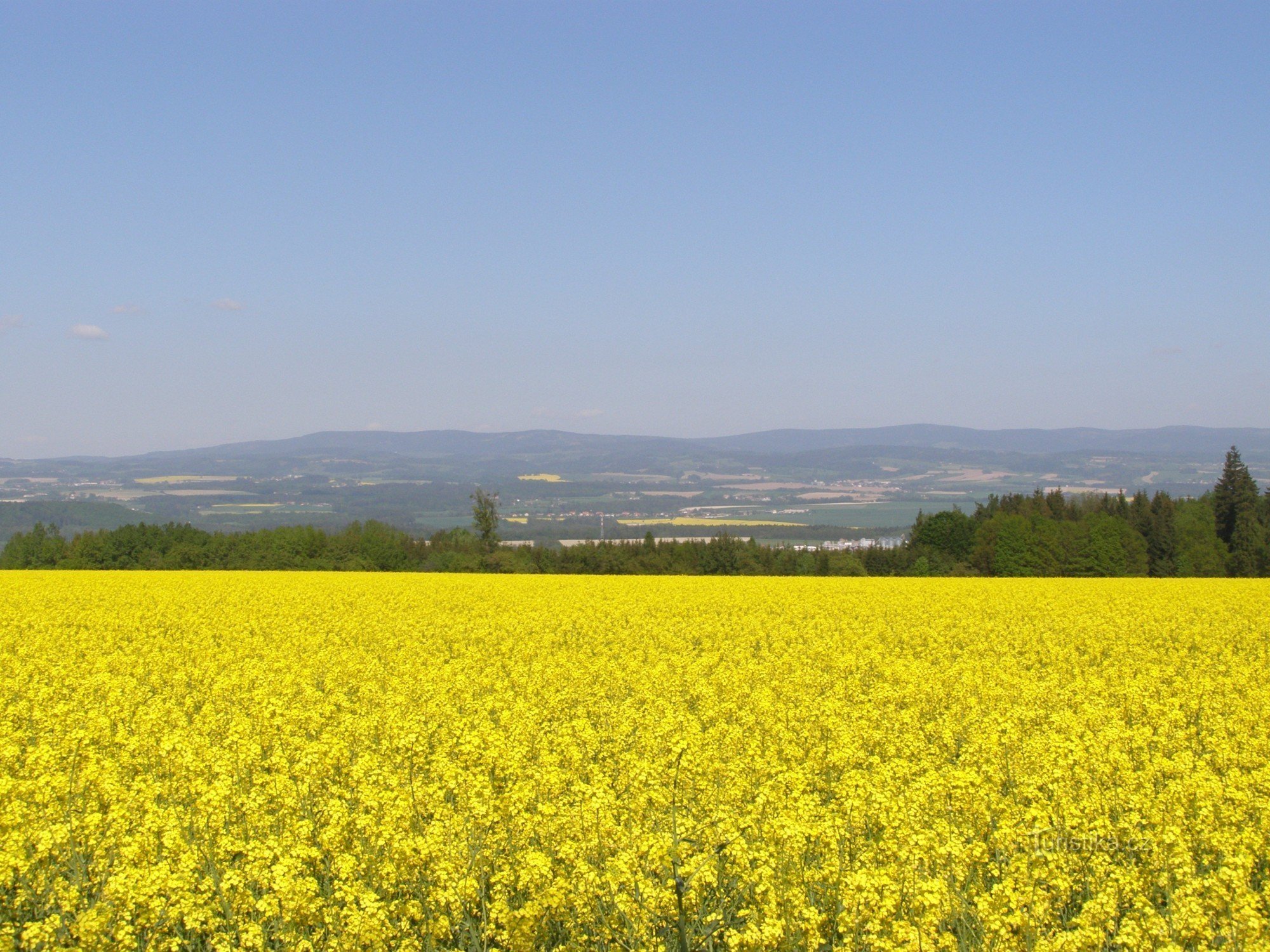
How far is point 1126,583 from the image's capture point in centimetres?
3572

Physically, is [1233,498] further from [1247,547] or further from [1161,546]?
[1161,546]

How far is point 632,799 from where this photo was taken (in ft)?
26.5

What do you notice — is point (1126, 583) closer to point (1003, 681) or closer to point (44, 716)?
point (1003, 681)

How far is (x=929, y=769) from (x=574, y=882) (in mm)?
4269

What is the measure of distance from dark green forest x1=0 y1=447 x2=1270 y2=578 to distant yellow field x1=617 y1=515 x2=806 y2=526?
292 feet

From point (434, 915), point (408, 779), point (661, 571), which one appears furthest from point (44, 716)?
point (661, 571)

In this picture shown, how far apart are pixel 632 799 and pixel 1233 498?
73600mm

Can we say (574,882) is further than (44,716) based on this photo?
No

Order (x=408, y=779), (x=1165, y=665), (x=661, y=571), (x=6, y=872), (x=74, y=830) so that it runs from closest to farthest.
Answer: (x=6, y=872) → (x=74, y=830) → (x=408, y=779) → (x=1165, y=665) → (x=661, y=571)

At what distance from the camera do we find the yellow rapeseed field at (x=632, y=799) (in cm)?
622

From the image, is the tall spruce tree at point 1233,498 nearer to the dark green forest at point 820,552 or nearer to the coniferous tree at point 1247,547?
the dark green forest at point 820,552

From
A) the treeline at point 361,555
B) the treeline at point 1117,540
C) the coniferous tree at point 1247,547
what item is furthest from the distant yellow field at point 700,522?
the coniferous tree at point 1247,547

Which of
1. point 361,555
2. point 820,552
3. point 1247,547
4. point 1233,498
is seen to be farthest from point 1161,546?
point 361,555

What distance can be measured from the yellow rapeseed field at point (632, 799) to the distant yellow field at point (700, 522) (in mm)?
142691
